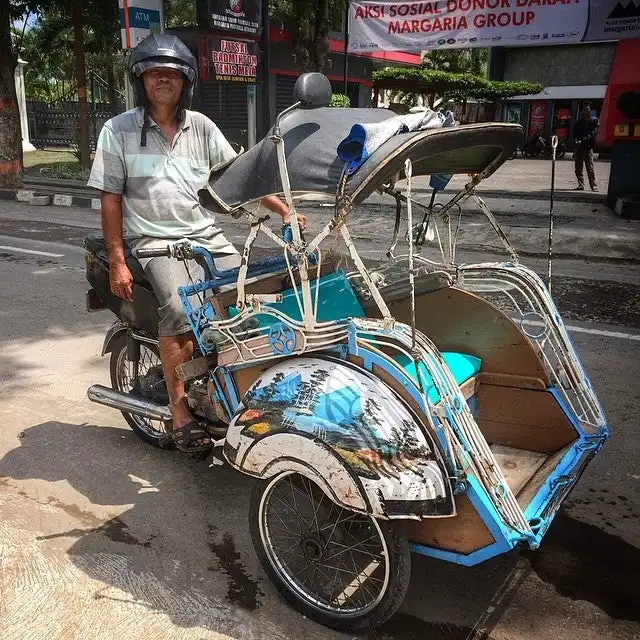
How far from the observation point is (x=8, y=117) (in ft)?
49.6

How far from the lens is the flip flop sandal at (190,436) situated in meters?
3.14

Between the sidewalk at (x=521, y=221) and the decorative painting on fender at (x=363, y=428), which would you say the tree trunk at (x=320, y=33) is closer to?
the sidewalk at (x=521, y=221)

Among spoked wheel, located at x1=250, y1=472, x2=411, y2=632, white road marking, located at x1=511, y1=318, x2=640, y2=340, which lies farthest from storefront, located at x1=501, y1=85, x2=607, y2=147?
spoked wheel, located at x1=250, y1=472, x2=411, y2=632

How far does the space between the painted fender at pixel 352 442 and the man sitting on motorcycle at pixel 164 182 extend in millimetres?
916

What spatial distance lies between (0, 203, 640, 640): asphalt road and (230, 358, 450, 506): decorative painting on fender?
66cm

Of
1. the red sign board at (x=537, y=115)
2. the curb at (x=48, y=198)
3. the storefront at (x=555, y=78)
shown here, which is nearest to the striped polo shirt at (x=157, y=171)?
the curb at (x=48, y=198)

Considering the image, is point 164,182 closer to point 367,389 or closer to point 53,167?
point 367,389

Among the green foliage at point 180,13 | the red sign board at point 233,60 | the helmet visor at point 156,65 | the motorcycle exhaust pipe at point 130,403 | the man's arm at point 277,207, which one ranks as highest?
the green foliage at point 180,13

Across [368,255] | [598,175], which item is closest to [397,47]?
[368,255]

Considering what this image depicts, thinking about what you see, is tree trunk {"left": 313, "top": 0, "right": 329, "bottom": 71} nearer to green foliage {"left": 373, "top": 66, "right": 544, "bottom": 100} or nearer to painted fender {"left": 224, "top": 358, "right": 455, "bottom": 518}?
green foliage {"left": 373, "top": 66, "right": 544, "bottom": 100}

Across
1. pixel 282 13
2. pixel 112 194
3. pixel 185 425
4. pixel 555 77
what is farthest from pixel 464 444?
pixel 555 77

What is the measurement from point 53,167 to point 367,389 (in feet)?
62.6

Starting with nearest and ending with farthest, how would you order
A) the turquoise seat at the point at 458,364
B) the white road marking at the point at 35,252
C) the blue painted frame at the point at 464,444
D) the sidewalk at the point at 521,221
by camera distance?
the blue painted frame at the point at 464,444, the turquoise seat at the point at 458,364, the white road marking at the point at 35,252, the sidewalk at the point at 521,221

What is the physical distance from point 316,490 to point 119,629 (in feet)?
2.82
